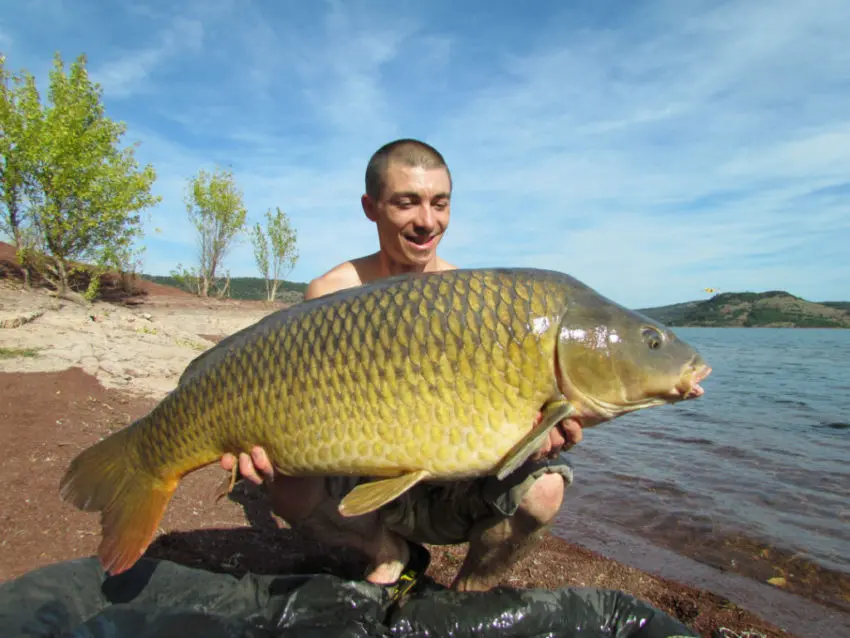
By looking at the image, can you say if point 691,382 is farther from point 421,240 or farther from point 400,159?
point 400,159

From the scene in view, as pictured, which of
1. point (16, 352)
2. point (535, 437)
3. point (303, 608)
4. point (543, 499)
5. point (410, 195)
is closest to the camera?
point (535, 437)

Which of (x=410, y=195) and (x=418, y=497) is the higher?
(x=410, y=195)

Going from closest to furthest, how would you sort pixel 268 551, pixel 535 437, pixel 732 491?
pixel 535 437
pixel 268 551
pixel 732 491

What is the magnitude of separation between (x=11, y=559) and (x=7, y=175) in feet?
54.4

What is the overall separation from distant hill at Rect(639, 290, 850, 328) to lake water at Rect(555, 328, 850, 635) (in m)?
77.5

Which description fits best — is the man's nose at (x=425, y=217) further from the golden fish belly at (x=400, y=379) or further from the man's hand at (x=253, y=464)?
the man's hand at (x=253, y=464)

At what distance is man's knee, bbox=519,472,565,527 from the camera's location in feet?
7.50

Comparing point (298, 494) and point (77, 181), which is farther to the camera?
point (77, 181)

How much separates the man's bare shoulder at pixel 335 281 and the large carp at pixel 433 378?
3.30 ft

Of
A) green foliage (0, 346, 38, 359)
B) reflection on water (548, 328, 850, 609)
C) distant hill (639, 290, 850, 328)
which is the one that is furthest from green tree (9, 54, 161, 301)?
distant hill (639, 290, 850, 328)

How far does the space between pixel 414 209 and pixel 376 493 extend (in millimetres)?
1431

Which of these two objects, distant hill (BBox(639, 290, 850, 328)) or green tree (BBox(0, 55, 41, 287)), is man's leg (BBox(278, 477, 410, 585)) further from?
distant hill (BBox(639, 290, 850, 328))

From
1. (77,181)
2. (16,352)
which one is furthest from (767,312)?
(16,352)

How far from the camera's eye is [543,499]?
7.57 feet
